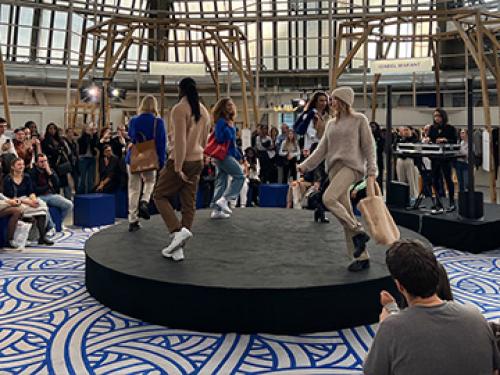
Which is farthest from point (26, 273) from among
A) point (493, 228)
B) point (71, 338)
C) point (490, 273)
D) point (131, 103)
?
point (131, 103)

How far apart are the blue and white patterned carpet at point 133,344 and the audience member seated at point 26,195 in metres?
1.71

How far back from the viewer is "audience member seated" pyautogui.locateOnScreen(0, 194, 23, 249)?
5449 mm

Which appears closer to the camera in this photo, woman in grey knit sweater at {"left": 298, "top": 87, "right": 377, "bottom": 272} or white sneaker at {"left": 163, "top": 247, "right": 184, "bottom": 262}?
woman in grey knit sweater at {"left": 298, "top": 87, "right": 377, "bottom": 272}

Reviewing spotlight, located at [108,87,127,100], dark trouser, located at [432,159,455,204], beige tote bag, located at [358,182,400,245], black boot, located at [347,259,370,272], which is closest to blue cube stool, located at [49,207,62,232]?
black boot, located at [347,259,370,272]

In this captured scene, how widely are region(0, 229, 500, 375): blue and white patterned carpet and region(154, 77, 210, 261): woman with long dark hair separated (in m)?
0.77

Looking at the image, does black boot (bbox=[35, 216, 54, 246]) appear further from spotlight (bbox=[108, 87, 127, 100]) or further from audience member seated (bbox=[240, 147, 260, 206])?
spotlight (bbox=[108, 87, 127, 100])

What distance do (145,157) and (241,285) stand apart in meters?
2.08

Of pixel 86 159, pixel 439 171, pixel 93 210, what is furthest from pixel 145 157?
pixel 86 159

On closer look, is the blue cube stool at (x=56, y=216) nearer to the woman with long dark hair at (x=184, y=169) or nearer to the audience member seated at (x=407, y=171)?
the woman with long dark hair at (x=184, y=169)

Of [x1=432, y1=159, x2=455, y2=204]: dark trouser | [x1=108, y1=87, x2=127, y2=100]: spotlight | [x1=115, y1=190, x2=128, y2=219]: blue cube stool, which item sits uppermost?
[x1=108, y1=87, x2=127, y2=100]: spotlight

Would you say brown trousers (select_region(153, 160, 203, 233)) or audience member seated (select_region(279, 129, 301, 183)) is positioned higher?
audience member seated (select_region(279, 129, 301, 183))

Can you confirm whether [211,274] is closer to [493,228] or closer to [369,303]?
[369,303]

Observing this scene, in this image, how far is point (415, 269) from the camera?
155cm

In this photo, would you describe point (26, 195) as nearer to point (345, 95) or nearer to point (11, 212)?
point (11, 212)
